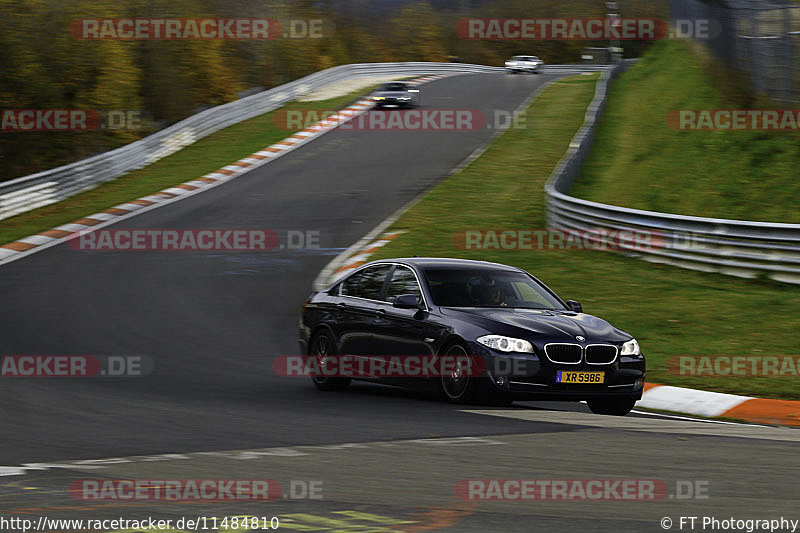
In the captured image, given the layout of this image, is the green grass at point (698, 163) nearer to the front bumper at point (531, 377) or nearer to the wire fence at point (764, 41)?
the wire fence at point (764, 41)

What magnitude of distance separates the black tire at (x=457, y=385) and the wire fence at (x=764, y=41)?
53.4 feet

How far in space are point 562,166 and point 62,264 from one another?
1176 cm

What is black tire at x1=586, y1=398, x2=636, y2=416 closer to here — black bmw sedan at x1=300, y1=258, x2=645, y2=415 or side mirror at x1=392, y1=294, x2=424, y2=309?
black bmw sedan at x1=300, y1=258, x2=645, y2=415

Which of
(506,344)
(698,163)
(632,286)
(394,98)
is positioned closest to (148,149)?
(394,98)

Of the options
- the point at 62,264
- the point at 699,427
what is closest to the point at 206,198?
the point at 62,264

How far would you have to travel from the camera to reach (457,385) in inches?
422

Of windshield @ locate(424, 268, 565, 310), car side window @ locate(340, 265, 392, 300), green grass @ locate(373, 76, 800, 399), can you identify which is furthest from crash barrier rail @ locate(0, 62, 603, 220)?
windshield @ locate(424, 268, 565, 310)

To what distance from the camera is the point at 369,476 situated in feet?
23.3

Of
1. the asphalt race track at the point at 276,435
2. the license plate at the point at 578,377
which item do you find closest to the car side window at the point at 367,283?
the asphalt race track at the point at 276,435

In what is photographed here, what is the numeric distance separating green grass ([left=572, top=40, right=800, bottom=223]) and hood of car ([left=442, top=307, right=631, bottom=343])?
39.8ft

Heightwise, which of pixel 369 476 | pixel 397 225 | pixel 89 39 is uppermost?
pixel 89 39

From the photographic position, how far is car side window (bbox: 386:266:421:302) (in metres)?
11.8

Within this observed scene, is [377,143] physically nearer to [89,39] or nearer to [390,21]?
[89,39]

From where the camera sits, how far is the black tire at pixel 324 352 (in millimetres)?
12281
